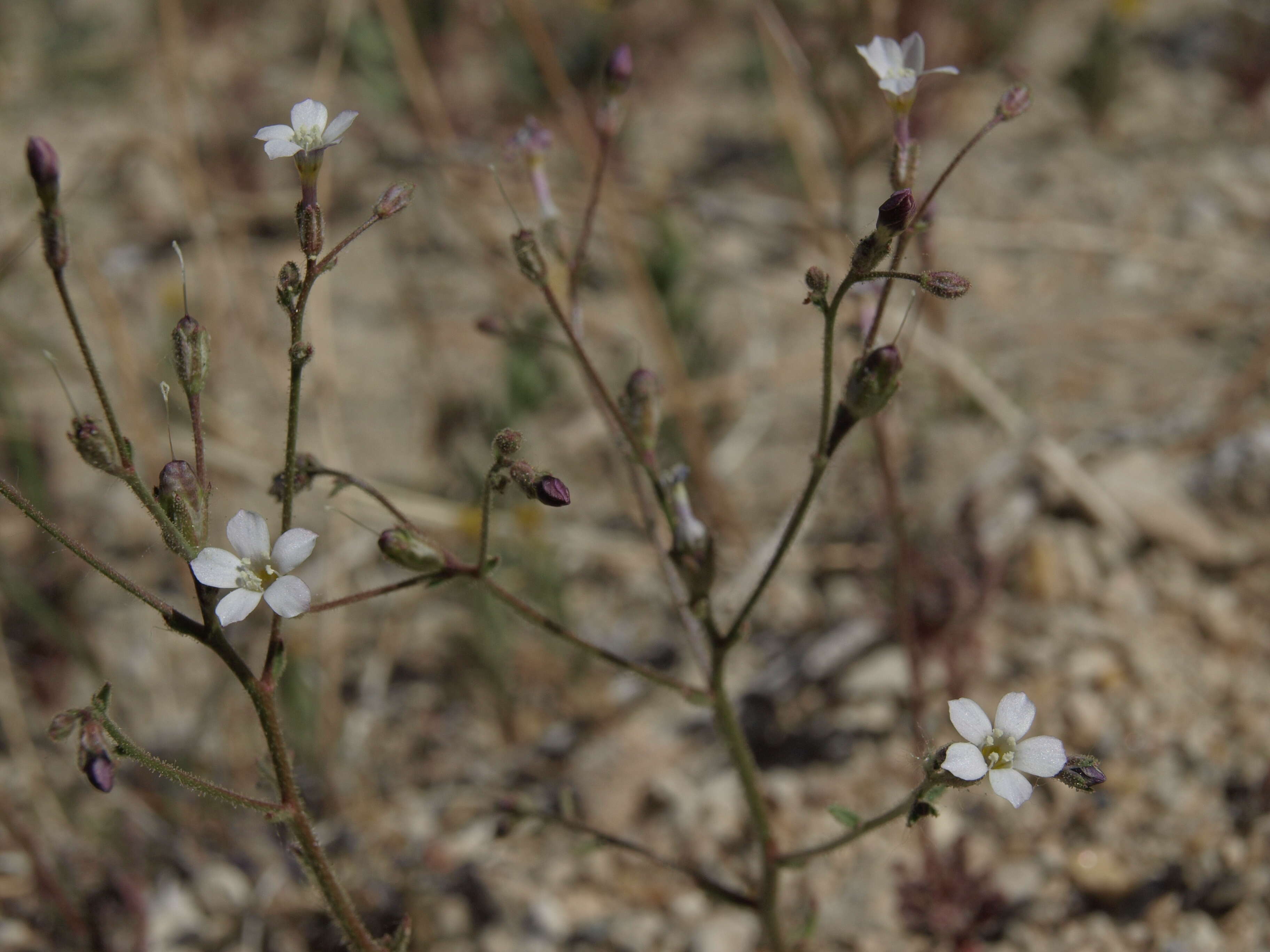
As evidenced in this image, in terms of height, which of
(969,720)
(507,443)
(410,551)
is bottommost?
(969,720)

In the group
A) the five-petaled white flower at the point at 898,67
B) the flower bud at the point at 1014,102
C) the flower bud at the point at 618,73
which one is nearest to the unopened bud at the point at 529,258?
the flower bud at the point at 618,73

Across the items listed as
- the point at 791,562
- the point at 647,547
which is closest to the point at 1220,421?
the point at 791,562

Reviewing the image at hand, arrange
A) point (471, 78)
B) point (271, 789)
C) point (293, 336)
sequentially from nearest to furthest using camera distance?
point (293, 336) < point (271, 789) < point (471, 78)

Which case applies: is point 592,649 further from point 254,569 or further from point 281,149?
point 281,149

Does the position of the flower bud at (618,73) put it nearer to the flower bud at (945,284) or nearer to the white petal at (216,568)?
the flower bud at (945,284)

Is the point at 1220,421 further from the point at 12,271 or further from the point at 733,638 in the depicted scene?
the point at 12,271

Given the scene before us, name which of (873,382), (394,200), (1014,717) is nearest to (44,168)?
(394,200)
